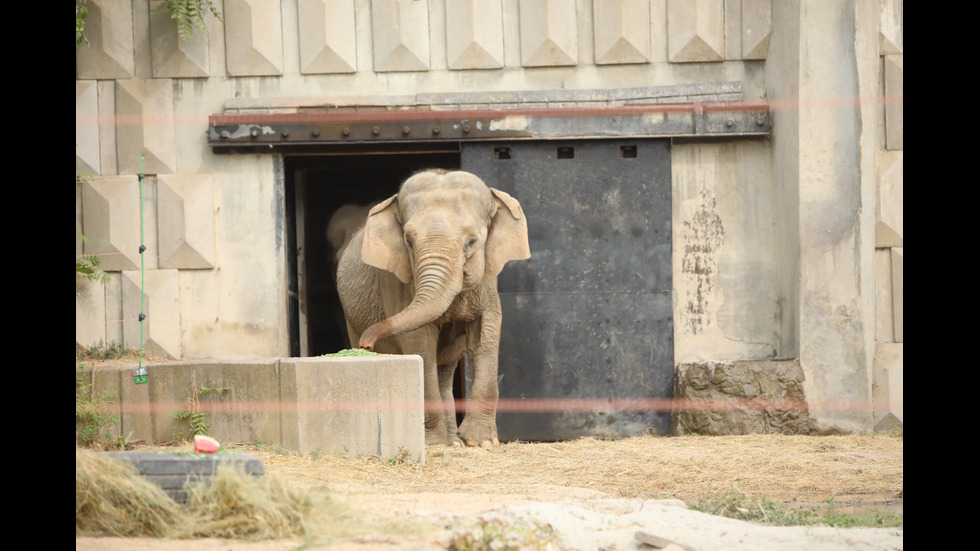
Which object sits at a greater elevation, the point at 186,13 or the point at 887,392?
the point at 186,13

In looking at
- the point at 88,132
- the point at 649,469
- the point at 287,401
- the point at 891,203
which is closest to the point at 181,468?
the point at 287,401

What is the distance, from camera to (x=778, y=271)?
1104 centimetres

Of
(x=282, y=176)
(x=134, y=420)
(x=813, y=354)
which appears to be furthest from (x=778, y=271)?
(x=134, y=420)

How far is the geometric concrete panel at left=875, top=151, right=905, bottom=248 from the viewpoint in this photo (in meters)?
10.8

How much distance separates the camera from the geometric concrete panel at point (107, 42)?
10.9 meters

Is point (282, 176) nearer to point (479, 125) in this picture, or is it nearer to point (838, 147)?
point (479, 125)

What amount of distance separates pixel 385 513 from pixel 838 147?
6.93 meters

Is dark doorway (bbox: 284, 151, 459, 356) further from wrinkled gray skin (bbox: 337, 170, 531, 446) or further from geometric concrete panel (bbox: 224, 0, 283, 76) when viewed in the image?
wrinkled gray skin (bbox: 337, 170, 531, 446)

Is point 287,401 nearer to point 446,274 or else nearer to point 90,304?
point 446,274

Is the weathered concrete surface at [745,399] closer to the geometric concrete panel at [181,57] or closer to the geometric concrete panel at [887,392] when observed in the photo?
the geometric concrete panel at [887,392]

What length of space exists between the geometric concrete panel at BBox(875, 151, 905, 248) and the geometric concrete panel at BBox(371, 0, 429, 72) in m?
4.73

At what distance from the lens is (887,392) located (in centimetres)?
1065

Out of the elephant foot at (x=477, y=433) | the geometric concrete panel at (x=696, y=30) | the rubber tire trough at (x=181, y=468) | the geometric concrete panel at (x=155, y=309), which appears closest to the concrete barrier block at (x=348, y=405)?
the elephant foot at (x=477, y=433)

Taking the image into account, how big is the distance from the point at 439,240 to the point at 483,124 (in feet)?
6.35
